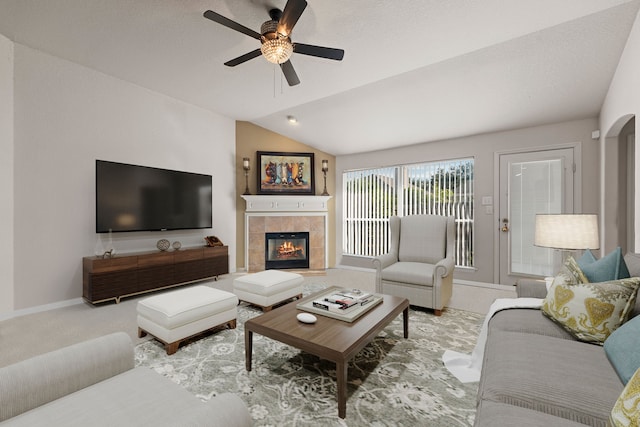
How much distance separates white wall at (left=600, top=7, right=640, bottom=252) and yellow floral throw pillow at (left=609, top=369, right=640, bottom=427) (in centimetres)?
200

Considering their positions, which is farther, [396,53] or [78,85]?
[78,85]

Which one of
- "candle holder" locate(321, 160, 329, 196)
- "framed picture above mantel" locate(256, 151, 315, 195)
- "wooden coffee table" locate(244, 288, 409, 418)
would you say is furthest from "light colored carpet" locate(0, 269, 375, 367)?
"candle holder" locate(321, 160, 329, 196)

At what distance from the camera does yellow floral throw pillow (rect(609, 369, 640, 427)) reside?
70 centimetres

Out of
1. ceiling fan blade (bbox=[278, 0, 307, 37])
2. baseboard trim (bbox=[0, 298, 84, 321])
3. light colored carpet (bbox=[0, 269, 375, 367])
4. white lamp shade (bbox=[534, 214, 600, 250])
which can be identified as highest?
ceiling fan blade (bbox=[278, 0, 307, 37])

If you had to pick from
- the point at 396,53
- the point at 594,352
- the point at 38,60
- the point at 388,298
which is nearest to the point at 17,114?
the point at 38,60

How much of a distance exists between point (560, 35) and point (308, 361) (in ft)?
11.1

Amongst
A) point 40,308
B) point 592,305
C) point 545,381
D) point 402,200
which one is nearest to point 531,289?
point 592,305

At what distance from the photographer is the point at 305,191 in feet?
17.6

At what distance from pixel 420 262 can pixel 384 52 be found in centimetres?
245

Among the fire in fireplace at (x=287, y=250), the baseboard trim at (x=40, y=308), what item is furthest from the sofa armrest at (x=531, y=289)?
the baseboard trim at (x=40, y=308)

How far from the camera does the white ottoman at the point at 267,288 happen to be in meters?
2.93

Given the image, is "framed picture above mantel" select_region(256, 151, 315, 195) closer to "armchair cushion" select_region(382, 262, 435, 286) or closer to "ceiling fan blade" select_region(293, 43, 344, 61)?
"armchair cushion" select_region(382, 262, 435, 286)

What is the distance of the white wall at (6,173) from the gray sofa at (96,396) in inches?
112

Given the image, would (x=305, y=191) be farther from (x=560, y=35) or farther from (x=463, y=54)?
(x=560, y=35)
